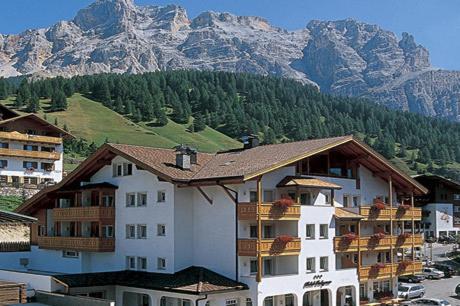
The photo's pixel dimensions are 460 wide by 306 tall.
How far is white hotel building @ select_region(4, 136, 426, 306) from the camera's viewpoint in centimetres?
4103

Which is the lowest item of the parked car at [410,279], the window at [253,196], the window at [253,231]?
the parked car at [410,279]

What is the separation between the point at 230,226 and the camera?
41.5 metres

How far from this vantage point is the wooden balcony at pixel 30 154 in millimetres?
87125

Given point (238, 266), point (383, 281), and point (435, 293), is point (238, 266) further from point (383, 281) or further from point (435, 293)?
point (435, 293)

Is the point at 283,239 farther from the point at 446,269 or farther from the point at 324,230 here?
the point at 446,269

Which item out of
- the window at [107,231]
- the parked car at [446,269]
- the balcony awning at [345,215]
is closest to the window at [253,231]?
the balcony awning at [345,215]

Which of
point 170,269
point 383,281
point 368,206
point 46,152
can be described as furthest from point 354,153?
point 46,152

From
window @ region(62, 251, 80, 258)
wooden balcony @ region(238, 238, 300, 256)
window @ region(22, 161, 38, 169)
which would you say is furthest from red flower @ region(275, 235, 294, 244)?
window @ region(22, 161, 38, 169)

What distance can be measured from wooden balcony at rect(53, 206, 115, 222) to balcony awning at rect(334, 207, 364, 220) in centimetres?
1573

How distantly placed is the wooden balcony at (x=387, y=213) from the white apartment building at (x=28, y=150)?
4952 centimetres

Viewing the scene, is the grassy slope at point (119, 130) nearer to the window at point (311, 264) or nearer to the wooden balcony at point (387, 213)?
the wooden balcony at point (387, 213)

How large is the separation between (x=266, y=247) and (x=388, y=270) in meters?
14.5

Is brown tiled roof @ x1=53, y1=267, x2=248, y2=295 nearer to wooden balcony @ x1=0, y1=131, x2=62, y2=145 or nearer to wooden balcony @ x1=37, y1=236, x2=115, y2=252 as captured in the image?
wooden balcony @ x1=37, y1=236, x2=115, y2=252

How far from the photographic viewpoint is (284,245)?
41.6 m
